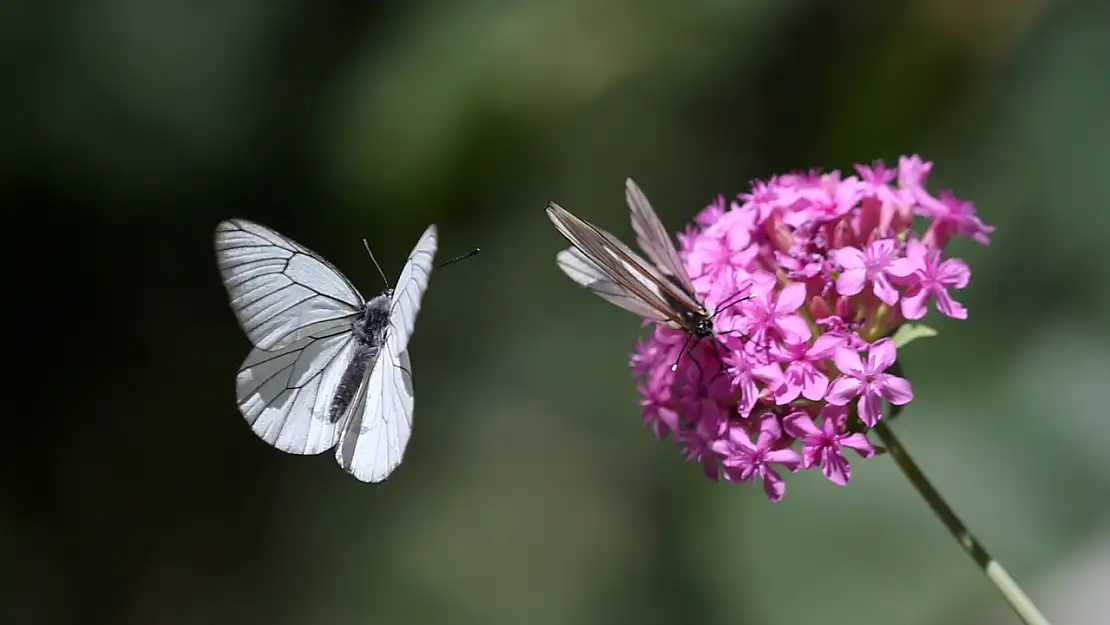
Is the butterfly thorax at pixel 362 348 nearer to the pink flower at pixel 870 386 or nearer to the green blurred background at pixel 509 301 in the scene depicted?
the pink flower at pixel 870 386

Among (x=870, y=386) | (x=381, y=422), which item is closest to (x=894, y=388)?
(x=870, y=386)

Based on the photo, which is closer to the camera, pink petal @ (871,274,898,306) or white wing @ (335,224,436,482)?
white wing @ (335,224,436,482)

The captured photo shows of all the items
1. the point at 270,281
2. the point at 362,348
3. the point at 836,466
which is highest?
the point at 270,281

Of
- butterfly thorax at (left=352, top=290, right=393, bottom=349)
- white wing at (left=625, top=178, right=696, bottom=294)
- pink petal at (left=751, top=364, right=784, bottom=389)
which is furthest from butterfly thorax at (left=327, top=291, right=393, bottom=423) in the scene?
pink petal at (left=751, top=364, right=784, bottom=389)

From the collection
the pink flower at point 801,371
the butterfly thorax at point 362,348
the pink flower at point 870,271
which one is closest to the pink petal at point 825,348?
the pink flower at point 801,371

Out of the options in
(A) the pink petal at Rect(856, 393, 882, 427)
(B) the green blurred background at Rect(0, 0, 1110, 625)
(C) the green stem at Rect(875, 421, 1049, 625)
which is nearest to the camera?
(C) the green stem at Rect(875, 421, 1049, 625)

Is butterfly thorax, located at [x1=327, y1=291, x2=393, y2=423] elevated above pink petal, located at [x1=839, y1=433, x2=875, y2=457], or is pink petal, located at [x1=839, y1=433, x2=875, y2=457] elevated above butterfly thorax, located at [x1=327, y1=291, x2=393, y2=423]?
butterfly thorax, located at [x1=327, y1=291, x2=393, y2=423]

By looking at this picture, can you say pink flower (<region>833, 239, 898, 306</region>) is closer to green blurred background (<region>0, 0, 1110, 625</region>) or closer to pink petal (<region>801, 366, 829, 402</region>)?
pink petal (<region>801, 366, 829, 402</region>)

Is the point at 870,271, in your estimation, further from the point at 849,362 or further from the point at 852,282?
the point at 849,362
